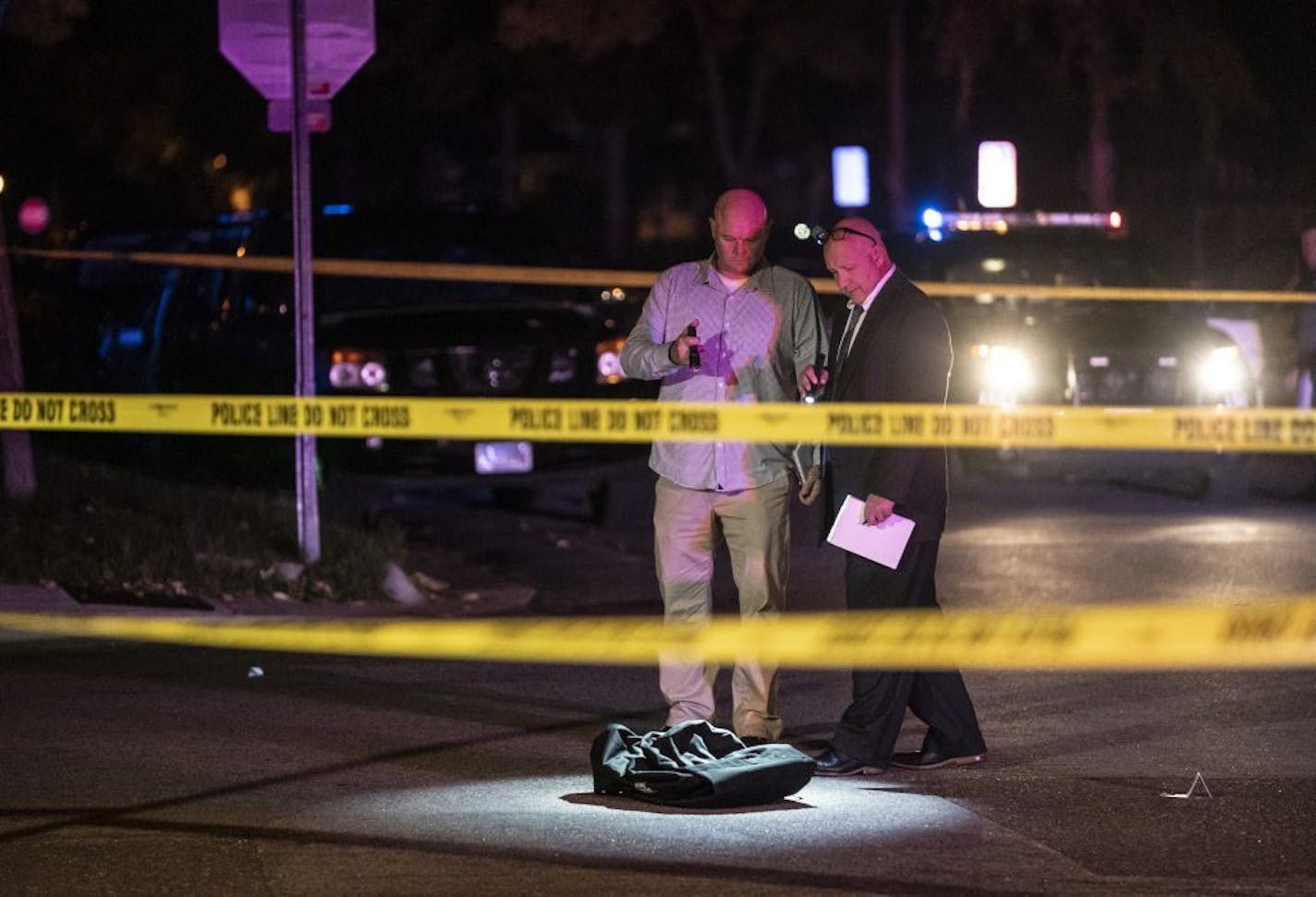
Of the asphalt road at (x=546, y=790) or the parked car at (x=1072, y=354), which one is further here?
the parked car at (x=1072, y=354)

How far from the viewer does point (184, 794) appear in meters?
7.41

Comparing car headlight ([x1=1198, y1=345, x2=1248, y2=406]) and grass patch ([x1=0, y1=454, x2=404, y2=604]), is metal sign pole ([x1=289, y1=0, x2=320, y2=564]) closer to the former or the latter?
grass patch ([x1=0, y1=454, x2=404, y2=604])

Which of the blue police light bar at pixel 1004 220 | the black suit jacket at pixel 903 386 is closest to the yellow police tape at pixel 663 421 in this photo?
the black suit jacket at pixel 903 386

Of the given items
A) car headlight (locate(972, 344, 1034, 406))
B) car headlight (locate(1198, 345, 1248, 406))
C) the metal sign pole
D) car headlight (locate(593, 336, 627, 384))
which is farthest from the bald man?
car headlight (locate(1198, 345, 1248, 406))

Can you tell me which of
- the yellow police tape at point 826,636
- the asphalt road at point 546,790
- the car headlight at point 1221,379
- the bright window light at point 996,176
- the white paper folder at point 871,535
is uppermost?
the bright window light at point 996,176

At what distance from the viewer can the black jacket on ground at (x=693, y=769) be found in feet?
23.7

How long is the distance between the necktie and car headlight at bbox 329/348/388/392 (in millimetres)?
5795

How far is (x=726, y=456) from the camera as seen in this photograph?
811cm

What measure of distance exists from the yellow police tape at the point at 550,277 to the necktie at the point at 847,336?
6.25 m

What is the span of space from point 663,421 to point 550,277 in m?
7.16

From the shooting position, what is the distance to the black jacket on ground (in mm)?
7227

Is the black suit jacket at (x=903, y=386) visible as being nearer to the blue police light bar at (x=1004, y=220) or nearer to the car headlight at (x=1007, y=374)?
the car headlight at (x=1007, y=374)

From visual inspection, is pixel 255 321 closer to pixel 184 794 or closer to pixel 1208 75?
pixel 184 794

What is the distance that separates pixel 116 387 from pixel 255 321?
455cm
